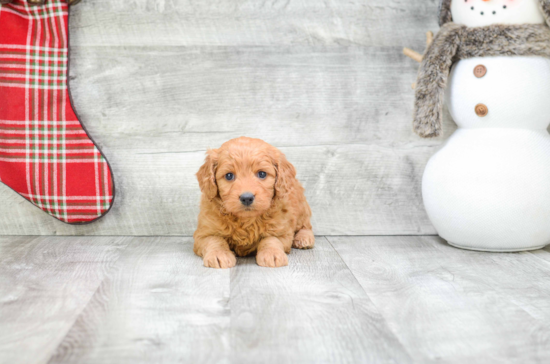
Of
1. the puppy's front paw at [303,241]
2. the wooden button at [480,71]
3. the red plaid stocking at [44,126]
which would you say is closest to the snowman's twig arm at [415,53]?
the wooden button at [480,71]

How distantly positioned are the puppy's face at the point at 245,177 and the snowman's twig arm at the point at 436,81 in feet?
1.99

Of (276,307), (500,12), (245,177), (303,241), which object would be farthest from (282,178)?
(500,12)

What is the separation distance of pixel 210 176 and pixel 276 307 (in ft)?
2.06

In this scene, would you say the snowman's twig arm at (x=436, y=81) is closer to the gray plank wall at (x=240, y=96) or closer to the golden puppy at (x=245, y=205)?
the gray plank wall at (x=240, y=96)

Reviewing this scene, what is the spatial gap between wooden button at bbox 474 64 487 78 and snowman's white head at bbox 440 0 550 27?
0.17m

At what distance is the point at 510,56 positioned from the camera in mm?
1919

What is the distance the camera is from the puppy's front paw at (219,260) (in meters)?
1.75

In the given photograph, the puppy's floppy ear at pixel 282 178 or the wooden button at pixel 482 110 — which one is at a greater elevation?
the wooden button at pixel 482 110

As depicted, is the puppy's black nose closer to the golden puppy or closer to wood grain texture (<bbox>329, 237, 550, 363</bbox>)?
the golden puppy

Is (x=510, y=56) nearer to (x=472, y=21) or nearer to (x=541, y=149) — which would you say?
(x=472, y=21)

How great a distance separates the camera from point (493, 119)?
197cm

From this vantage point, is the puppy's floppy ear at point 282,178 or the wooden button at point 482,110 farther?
the wooden button at point 482,110

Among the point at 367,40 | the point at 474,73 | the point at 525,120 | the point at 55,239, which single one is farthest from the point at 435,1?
the point at 55,239

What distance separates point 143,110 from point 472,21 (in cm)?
147
